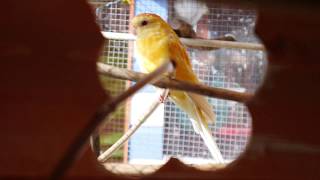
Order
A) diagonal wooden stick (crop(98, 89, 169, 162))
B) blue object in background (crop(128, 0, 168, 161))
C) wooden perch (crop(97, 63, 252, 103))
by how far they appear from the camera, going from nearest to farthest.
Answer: wooden perch (crop(97, 63, 252, 103)) < diagonal wooden stick (crop(98, 89, 169, 162)) < blue object in background (crop(128, 0, 168, 161))

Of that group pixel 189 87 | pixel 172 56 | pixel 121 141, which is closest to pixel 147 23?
pixel 172 56

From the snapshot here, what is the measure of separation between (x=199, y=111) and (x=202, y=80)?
6 centimetres

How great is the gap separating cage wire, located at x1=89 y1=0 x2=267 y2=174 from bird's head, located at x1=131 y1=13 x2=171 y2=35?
12 mm

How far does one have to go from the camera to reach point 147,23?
728mm

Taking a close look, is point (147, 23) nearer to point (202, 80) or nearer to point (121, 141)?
point (202, 80)

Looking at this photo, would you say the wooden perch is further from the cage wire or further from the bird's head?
the bird's head

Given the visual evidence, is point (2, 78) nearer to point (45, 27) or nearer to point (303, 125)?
point (45, 27)

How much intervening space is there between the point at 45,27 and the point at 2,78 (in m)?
0.05

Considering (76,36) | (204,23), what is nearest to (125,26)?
(204,23)

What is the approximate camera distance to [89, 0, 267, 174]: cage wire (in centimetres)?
62

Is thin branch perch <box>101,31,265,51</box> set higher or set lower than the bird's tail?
higher

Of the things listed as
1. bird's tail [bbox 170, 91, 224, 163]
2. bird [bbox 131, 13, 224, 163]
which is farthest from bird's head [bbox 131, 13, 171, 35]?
bird's tail [bbox 170, 91, 224, 163]

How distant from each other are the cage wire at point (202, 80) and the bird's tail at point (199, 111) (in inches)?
0.5

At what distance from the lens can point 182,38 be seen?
0.74 metres
